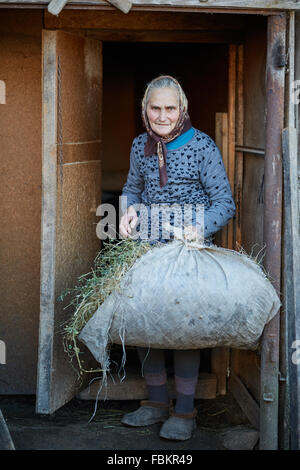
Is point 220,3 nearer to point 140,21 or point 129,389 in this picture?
point 140,21

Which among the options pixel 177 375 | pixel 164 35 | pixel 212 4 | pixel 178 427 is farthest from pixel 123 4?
pixel 178 427

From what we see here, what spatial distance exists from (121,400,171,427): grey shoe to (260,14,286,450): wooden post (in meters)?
0.71

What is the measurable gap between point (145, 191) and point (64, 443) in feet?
4.89

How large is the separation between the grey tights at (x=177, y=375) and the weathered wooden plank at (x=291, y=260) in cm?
59

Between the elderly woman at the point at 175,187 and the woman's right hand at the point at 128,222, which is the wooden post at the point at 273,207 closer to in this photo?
the elderly woman at the point at 175,187

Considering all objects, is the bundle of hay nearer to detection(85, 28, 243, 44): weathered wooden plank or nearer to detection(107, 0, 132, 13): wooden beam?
detection(107, 0, 132, 13): wooden beam

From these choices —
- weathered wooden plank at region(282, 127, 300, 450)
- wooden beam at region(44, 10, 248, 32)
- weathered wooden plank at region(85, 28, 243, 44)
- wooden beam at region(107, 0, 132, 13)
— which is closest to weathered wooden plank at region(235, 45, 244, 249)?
weathered wooden plank at region(85, 28, 243, 44)

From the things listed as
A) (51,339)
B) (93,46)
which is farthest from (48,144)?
(51,339)

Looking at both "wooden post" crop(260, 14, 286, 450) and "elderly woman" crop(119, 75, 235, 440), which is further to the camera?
"elderly woman" crop(119, 75, 235, 440)

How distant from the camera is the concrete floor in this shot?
11.9ft

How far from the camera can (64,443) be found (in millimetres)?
3664

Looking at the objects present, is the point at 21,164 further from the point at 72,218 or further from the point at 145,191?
the point at 145,191

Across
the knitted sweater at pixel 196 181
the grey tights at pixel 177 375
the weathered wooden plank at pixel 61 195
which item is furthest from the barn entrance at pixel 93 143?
the grey tights at pixel 177 375

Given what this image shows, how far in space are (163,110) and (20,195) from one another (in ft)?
3.84
